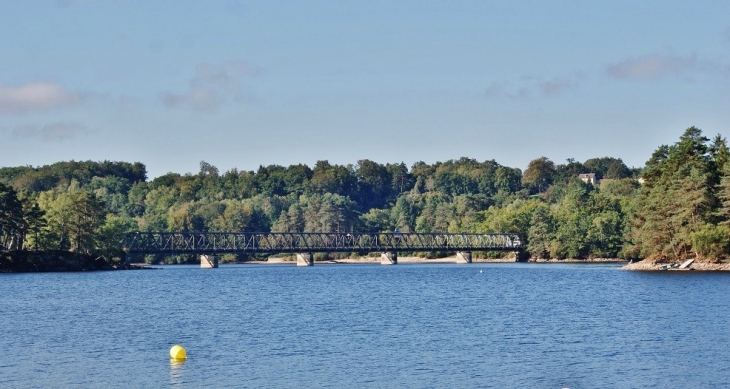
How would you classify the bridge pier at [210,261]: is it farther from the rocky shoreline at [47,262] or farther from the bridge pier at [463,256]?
the bridge pier at [463,256]

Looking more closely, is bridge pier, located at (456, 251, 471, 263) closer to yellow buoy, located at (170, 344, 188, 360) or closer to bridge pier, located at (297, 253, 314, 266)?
bridge pier, located at (297, 253, 314, 266)

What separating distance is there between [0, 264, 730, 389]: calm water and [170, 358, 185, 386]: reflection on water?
0.14 metres

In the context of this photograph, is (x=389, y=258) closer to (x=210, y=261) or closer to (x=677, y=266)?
(x=210, y=261)

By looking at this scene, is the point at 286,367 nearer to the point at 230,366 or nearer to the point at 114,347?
the point at 230,366

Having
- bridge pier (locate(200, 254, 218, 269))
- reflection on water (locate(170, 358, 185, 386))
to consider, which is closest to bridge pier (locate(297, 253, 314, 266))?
bridge pier (locate(200, 254, 218, 269))

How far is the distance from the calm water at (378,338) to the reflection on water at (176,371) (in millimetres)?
142

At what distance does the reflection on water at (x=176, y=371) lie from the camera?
38438mm

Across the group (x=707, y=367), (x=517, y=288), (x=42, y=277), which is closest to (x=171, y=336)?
(x=707, y=367)

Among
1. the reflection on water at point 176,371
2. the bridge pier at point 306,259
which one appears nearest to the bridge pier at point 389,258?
the bridge pier at point 306,259

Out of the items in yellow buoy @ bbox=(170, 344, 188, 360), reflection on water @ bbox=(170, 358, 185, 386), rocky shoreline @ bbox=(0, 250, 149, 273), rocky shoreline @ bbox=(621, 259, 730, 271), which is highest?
rocky shoreline @ bbox=(0, 250, 149, 273)

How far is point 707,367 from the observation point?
132ft

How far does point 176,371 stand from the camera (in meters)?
40.8

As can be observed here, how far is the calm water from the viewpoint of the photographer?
128 ft

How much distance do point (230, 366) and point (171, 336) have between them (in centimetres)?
1141
